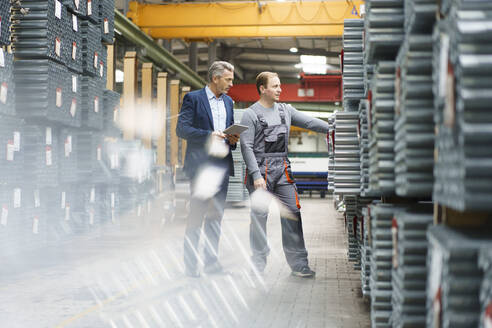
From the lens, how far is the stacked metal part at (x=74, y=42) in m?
6.77

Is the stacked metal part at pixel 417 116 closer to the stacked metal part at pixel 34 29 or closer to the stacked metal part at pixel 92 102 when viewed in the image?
the stacked metal part at pixel 34 29

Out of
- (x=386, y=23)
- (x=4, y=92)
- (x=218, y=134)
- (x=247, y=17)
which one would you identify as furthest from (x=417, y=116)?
(x=247, y=17)

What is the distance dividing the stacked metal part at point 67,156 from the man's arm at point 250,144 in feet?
9.65

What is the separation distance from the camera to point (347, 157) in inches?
151

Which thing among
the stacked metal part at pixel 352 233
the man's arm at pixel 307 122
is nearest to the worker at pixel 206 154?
the man's arm at pixel 307 122

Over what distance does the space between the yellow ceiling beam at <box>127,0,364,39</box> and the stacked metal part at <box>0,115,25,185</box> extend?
346 inches

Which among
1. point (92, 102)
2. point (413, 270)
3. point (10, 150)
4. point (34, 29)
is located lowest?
point (413, 270)

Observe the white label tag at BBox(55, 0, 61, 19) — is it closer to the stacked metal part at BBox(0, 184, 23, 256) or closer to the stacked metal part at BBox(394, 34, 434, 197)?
the stacked metal part at BBox(0, 184, 23, 256)

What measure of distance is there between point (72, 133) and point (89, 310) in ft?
12.9

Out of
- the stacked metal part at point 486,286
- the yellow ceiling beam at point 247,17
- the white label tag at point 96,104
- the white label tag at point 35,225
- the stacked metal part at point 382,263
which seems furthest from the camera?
the yellow ceiling beam at point 247,17

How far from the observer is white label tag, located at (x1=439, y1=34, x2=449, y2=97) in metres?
1.62

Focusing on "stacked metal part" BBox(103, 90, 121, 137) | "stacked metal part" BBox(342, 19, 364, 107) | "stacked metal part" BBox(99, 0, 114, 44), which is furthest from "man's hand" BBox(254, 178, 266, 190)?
"stacked metal part" BBox(99, 0, 114, 44)

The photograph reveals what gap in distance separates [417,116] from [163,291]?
2875mm

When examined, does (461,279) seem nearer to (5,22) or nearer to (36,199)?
(5,22)
